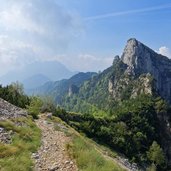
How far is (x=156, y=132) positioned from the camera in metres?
178

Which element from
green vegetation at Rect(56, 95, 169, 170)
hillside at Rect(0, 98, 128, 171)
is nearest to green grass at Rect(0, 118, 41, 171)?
hillside at Rect(0, 98, 128, 171)

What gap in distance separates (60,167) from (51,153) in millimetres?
4174

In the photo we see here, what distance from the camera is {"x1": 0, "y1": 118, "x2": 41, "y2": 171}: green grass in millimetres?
25908

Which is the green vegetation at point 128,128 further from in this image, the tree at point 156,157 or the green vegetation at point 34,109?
the green vegetation at point 34,109

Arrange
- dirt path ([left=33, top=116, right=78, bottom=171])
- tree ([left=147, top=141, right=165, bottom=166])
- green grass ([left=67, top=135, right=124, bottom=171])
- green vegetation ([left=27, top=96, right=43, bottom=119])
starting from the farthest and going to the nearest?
tree ([left=147, top=141, right=165, bottom=166]) < green vegetation ([left=27, top=96, right=43, bottom=119]) < dirt path ([left=33, top=116, right=78, bottom=171]) < green grass ([left=67, top=135, right=124, bottom=171])

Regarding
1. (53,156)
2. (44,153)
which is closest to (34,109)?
(44,153)

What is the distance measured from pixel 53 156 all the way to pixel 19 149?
10.0ft

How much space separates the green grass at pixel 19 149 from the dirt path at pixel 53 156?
2.25ft

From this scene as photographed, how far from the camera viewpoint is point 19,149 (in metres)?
30.0

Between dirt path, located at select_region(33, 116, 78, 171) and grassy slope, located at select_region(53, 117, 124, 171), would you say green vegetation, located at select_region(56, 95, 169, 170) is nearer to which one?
dirt path, located at select_region(33, 116, 78, 171)

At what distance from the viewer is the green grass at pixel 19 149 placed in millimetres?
25908

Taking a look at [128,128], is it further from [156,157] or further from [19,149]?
[19,149]

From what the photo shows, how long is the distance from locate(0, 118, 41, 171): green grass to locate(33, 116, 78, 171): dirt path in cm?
68

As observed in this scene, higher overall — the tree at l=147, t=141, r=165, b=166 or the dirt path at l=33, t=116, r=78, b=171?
the dirt path at l=33, t=116, r=78, b=171
